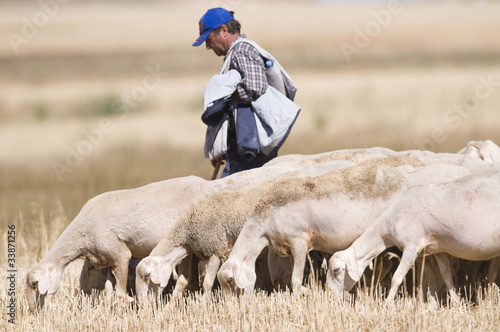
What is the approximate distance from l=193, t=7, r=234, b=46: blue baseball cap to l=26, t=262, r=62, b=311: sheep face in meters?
3.01

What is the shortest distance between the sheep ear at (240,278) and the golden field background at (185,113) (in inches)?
9.1

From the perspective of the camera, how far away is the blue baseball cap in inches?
316

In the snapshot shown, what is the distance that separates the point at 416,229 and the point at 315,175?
1523mm

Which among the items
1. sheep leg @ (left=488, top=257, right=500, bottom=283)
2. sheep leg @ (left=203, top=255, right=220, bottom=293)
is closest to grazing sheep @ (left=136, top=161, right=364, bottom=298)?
sheep leg @ (left=203, top=255, right=220, bottom=293)

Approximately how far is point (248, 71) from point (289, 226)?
2166 mm

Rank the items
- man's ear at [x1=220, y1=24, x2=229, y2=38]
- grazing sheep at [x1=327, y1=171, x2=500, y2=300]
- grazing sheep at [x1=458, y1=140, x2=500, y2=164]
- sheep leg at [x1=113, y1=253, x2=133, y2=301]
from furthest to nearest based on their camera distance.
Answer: man's ear at [x1=220, y1=24, x2=229, y2=38]
grazing sheep at [x1=458, y1=140, x2=500, y2=164]
sheep leg at [x1=113, y1=253, x2=133, y2=301]
grazing sheep at [x1=327, y1=171, x2=500, y2=300]

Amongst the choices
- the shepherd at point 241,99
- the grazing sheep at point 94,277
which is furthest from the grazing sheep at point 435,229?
the grazing sheep at point 94,277

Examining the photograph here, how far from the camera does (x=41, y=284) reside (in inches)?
291

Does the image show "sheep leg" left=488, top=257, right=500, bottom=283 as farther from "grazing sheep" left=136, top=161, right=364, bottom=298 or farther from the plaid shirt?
the plaid shirt

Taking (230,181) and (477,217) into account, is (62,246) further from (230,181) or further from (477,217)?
(477,217)

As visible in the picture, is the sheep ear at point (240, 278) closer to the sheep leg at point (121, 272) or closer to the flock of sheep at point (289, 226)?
the flock of sheep at point (289, 226)

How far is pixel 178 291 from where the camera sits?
23.5ft

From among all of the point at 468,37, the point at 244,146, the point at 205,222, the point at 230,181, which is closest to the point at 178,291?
the point at 205,222

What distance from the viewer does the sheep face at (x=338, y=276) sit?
20.5 feet
